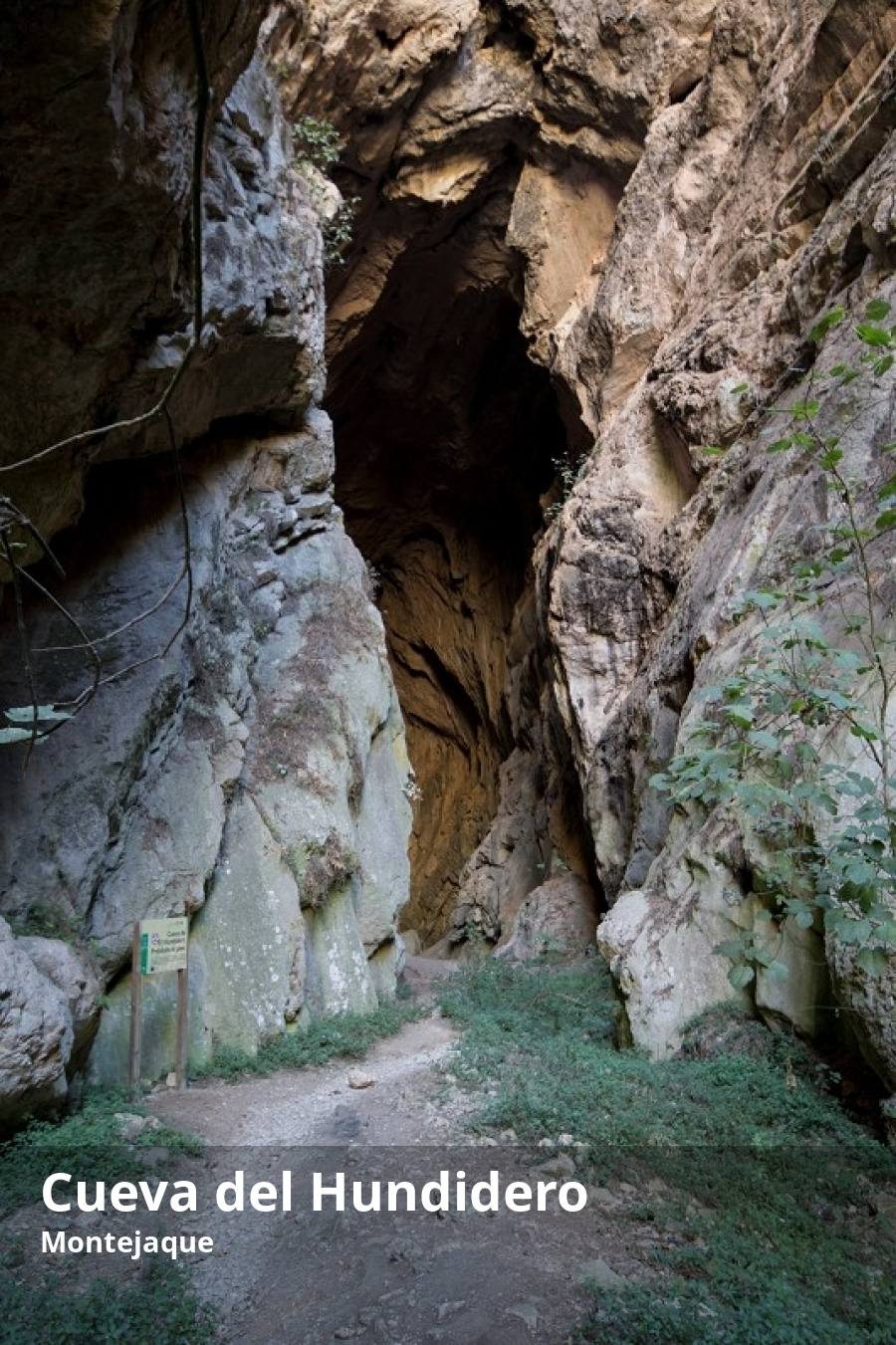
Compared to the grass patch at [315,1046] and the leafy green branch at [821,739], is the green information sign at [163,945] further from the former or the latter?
the leafy green branch at [821,739]

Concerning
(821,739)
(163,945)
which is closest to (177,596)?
(163,945)

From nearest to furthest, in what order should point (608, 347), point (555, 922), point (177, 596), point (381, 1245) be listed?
point (381, 1245) < point (177, 596) < point (555, 922) < point (608, 347)

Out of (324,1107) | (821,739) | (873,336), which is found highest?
(873,336)

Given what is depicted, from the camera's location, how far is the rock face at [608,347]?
7.51 metres

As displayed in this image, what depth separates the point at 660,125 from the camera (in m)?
12.4

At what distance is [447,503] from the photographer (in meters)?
20.7

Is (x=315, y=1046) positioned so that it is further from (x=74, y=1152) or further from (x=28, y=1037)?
(x=28, y=1037)

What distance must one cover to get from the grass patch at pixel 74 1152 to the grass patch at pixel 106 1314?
0.71m

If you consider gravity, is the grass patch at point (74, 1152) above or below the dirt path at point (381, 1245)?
above

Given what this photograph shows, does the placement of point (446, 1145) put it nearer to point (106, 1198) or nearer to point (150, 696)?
point (106, 1198)

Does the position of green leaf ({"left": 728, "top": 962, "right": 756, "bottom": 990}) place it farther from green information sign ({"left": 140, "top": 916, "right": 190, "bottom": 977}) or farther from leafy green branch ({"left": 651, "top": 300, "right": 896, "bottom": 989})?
green information sign ({"left": 140, "top": 916, "right": 190, "bottom": 977})

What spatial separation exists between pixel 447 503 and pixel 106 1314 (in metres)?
18.9

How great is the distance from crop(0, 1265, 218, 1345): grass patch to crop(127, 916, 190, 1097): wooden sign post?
242cm

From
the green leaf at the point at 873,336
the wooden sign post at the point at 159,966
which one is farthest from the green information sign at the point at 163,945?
the green leaf at the point at 873,336
